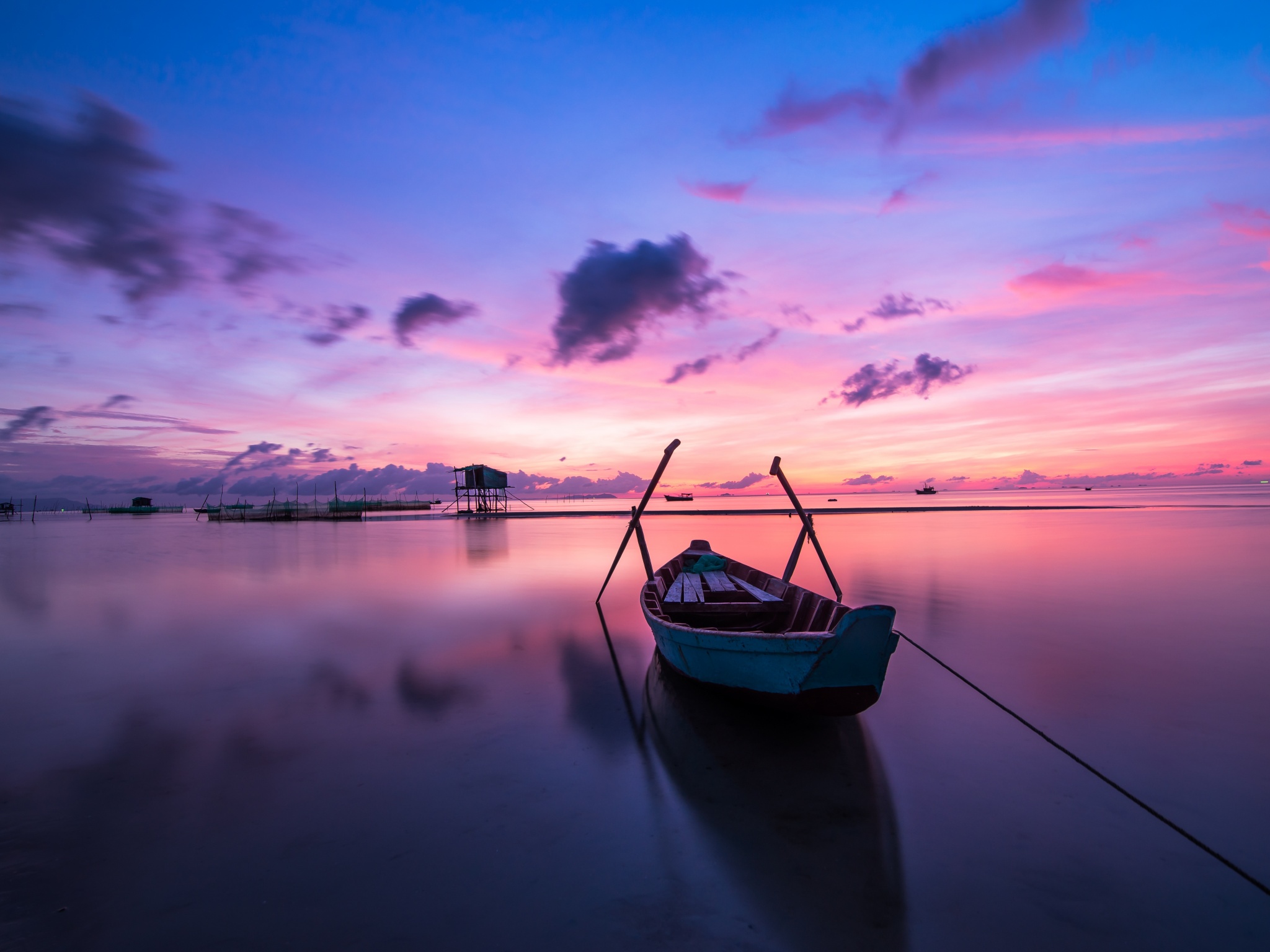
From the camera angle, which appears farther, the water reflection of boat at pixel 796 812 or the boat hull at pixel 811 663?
the boat hull at pixel 811 663

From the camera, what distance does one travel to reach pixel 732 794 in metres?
5.66

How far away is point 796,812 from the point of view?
5281mm

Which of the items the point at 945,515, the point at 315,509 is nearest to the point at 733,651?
the point at 945,515

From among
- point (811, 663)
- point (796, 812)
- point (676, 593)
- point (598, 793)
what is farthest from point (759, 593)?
point (598, 793)

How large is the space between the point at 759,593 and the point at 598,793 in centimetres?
585

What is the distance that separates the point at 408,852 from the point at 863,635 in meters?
4.80

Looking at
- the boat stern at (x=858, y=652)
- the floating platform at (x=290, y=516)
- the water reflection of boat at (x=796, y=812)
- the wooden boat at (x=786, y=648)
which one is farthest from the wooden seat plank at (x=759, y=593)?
the floating platform at (x=290, y=516)

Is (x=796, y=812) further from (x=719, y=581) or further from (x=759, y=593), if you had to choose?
(x=719, y=581)

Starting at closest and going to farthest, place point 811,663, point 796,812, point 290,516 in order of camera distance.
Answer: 1. point 796,812
2. point 811,663
3. point 290,516

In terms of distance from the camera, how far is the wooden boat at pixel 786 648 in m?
5.88

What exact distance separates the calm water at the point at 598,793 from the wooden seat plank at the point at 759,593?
2.30 metres

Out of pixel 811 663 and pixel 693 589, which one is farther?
pixel 693 589

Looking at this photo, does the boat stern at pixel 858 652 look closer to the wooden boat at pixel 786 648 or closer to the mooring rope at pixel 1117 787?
the wooden boat at pixel 786 648

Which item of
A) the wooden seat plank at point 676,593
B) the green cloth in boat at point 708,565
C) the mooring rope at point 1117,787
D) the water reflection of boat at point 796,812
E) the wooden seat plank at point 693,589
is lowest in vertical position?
the mooring rope at point 1117,787
